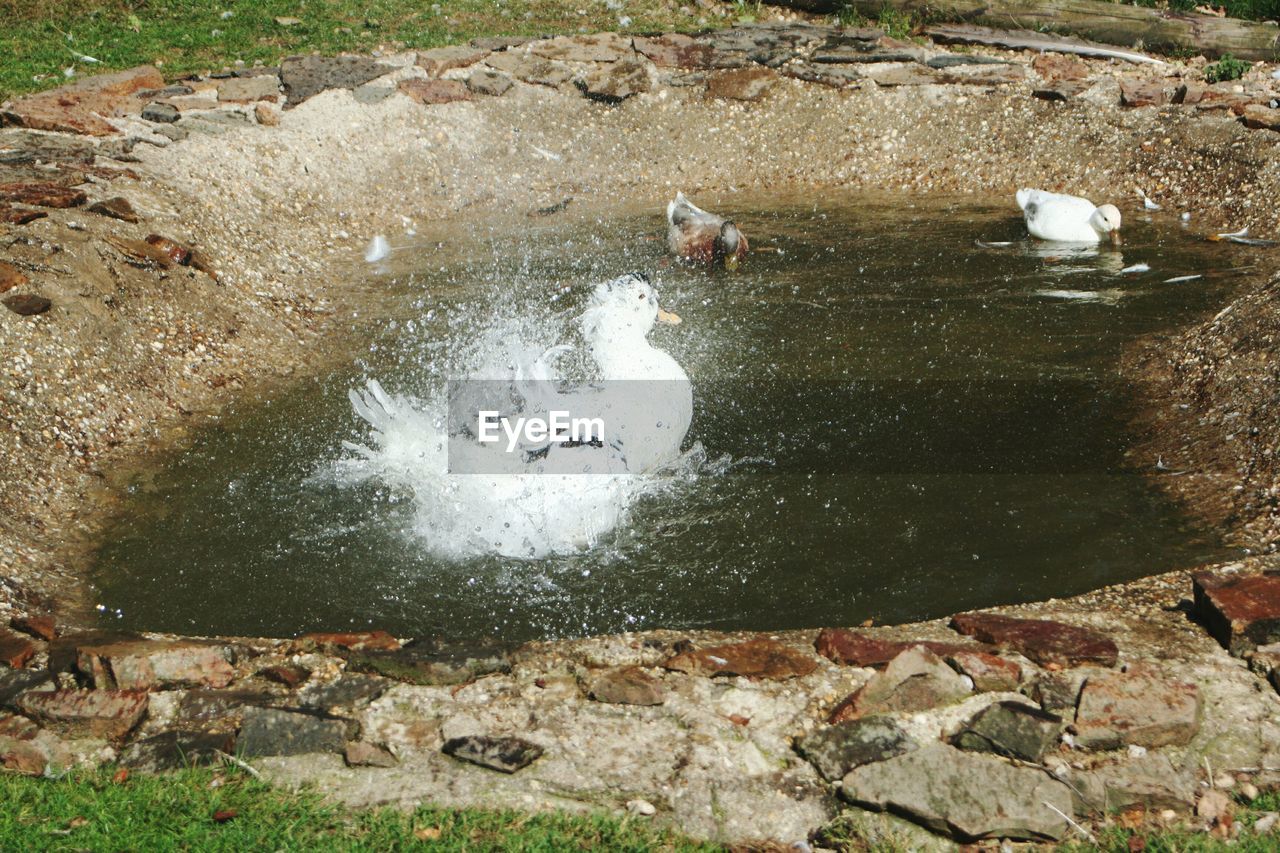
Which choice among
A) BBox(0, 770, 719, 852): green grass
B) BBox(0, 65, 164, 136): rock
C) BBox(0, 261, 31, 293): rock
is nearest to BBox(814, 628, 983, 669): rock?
BBox(0, 770, 719, 852): green grass

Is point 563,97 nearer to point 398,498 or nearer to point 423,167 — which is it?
point 423,167

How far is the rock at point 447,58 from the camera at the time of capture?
12094 mm

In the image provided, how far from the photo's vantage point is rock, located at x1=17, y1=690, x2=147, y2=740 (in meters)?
4.11

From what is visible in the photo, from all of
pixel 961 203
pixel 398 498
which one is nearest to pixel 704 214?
pixel 961 203

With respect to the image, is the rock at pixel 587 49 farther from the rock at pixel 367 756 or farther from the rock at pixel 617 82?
the rock at pixel 367 756

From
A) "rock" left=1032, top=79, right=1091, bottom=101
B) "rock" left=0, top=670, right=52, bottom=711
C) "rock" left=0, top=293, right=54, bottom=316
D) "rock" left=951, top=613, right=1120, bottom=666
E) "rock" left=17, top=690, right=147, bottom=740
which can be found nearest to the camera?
"rock" left=17, top=690, right=147, bottom=740

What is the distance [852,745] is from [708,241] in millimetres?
5685

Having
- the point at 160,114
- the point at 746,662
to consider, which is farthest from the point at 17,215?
the point at 746,662

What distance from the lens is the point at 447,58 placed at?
12.3 meters

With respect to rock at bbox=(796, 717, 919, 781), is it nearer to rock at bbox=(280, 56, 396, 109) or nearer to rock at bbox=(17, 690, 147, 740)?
rock at bbox=(17, 690, 147, 740)

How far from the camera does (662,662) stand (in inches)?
176

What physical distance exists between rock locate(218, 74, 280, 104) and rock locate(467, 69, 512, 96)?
1.91 metres

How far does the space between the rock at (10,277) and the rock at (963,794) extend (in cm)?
597

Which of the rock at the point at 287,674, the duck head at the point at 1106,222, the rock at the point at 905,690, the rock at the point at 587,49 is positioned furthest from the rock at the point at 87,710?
the rock at the point at 587,49
